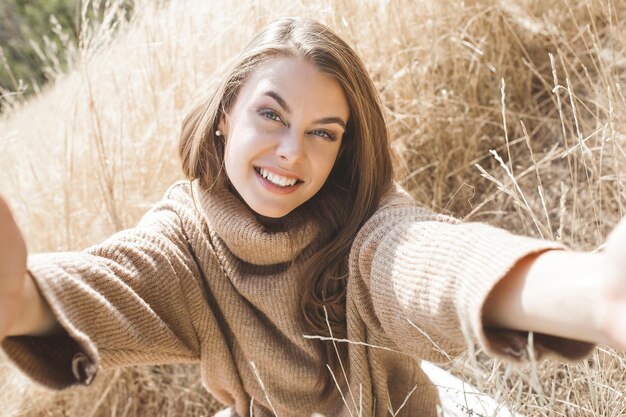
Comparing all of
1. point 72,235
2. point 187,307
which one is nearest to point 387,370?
point 187,307

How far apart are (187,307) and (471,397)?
0.91 meters

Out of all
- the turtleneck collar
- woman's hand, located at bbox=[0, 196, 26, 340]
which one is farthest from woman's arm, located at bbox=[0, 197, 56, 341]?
the turtleneck collar

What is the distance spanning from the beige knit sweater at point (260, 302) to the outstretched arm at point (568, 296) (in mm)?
31

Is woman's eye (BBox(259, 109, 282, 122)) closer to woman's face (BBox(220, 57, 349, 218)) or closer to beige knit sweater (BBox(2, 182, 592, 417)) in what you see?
woman's face (BBox(220, 57, 349, 218))

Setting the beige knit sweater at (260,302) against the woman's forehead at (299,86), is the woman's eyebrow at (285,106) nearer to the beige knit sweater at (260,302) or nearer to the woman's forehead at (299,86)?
the woman's forehead at (299,86)

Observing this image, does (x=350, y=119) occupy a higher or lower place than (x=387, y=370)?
higher

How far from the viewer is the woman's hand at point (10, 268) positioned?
0.90m

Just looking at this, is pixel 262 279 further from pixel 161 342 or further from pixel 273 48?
pixel 273 48

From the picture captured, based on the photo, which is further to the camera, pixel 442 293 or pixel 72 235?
pixel 72 235

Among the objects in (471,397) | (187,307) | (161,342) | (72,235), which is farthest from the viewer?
(72,235)

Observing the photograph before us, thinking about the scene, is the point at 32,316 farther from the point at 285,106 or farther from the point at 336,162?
the point at 336,162

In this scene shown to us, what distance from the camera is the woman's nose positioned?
1.41 m

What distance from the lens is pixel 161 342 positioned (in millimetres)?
1348

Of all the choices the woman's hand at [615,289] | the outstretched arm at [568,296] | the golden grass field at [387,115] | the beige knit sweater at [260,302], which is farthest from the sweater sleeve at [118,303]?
the golden grass field at [387,115]
